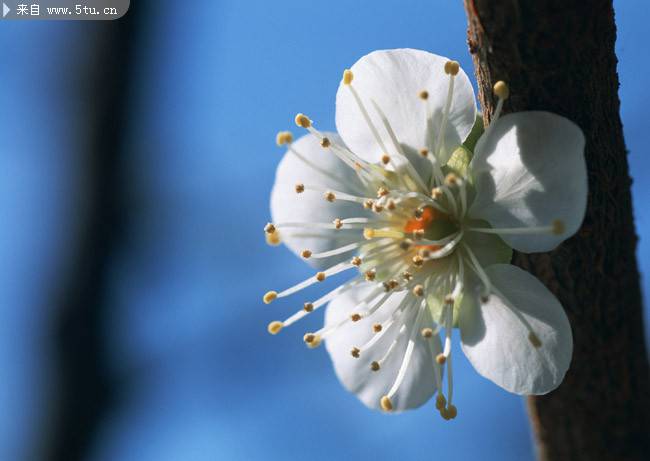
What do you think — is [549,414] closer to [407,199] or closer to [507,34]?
[407,199]

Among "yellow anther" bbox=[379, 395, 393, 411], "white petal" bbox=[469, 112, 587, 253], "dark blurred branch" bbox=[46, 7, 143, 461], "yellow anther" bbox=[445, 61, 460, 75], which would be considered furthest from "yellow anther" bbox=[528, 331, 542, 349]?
"dark blurred branch" bbox=[46, 7, 143, 461]

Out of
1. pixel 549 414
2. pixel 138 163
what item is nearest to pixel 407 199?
pixel 549 414

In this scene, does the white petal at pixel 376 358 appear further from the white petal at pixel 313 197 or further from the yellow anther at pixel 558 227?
the yellow anther at pixel 558 227

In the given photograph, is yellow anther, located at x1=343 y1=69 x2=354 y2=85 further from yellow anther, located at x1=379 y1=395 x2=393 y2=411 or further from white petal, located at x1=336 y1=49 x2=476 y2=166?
yellow anther, located at x1=379 y1=395 x2=393 y2=411

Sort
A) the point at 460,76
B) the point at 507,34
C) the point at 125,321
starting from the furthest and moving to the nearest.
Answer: the point at 125,321, the point at 460,76, the point at 507,34

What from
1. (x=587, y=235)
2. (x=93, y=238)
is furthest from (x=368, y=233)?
(x=93, y=238)

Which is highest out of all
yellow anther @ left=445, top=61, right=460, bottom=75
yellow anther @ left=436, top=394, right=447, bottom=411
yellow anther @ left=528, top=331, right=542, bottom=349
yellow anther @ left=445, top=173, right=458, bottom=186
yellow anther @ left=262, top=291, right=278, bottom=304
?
yellow anther @ left=445, top=61, right=460, bottom=75

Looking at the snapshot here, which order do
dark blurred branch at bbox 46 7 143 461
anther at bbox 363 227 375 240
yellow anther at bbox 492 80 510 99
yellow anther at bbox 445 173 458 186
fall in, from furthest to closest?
dark blurred branch at bbox 46 7 143 461
anther at bbox 363 227 375 240
yellow anther at bbox 445 173 458 186
yellow anther at bbox 492 80 510 99
